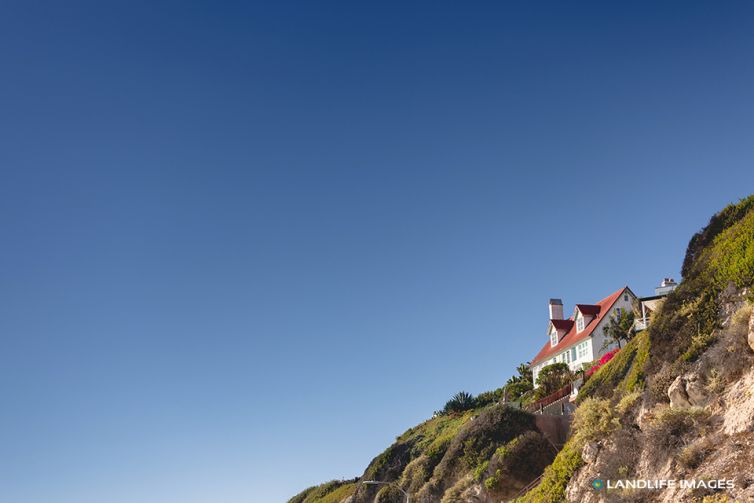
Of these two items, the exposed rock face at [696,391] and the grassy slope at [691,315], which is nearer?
the exposed rock face at [696,391]

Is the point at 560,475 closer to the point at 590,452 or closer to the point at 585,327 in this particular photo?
the point at 590,452

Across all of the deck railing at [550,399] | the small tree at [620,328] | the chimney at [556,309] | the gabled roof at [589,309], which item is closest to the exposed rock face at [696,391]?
the deck railing at [550,399]

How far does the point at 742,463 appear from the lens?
16422 millimetres

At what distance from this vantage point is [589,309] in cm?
5991

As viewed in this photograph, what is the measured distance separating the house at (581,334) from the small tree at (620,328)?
0.43 meters

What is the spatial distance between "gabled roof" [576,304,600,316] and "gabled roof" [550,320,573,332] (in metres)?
3.61

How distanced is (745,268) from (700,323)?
7.70 feet

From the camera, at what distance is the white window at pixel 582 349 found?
5593cm

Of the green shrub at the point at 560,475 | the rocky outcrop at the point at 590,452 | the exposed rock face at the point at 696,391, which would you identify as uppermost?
the exposed rock face at the point at 696,391

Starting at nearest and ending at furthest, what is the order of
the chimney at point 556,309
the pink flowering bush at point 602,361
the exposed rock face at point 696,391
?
the exposed rock face at point 696,391 < the pink flowering bush at point 602,361 < the chimney at point 556,309

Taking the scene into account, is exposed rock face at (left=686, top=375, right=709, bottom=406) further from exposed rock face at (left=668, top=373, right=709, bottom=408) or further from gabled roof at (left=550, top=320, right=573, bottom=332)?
gabled roof at (left=550, top=320, right=573, bottom=332)

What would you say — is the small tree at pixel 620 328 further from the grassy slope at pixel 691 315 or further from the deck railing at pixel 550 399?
the grassy slope at pixel 691 315

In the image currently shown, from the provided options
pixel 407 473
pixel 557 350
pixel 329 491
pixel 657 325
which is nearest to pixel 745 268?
pixel 657 325

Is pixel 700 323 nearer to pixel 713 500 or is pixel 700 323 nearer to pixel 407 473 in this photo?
pixel 713 500
